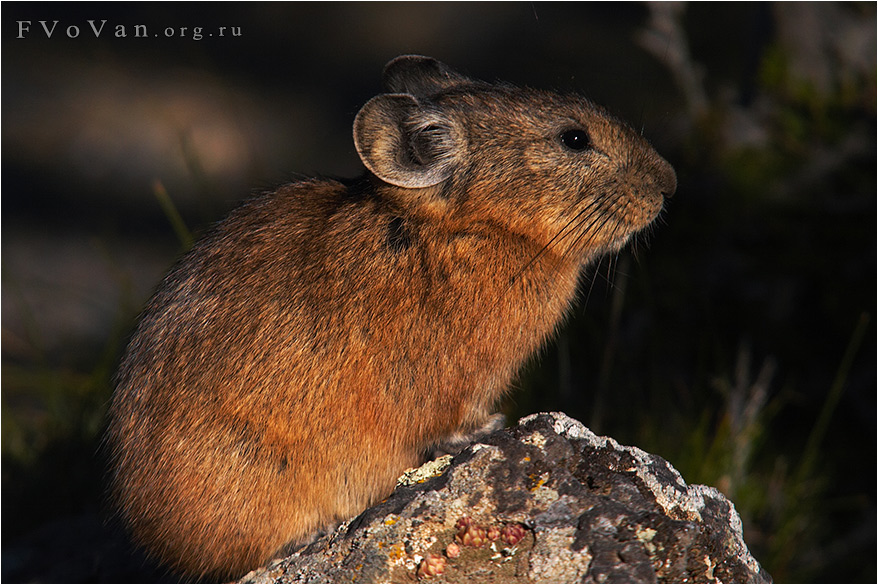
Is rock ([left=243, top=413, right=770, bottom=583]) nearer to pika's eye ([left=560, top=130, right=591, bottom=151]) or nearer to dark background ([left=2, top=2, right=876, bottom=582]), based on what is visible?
dark background ([left=2, top=2, right=876, bottom=582])

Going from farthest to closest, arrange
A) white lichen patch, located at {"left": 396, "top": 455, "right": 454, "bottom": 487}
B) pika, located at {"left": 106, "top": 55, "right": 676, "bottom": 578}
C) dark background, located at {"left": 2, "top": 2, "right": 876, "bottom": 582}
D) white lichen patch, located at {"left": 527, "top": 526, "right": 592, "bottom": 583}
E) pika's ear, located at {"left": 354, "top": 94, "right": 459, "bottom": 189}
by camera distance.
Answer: dark background, located at {"left": 2, "top": 2, "right": 876, "bottom": 582} → pika's ear, located at {"left": 354, "top": 94, "right": 459, "bottom": 189} → pika, located at {"left": 106, "top": 55, "right": 676, "bottom": 578} → white lichen patch, located at {"left": 396, "top": 455, "right": 454, "bottom": 487} → white lichen patch, located at {"left": 527, "top": 526, "right": 592, "bottom": 583}

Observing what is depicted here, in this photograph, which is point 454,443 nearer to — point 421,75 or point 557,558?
point 557,558

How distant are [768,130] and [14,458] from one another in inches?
254

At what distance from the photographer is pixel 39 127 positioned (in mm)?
13188

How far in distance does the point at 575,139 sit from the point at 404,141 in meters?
0.91

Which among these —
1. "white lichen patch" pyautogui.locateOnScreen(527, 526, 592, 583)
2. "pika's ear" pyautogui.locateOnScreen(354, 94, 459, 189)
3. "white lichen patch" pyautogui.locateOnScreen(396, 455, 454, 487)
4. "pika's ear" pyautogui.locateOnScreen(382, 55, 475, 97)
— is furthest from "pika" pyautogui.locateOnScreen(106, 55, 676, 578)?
"white lichen patch" pyautogui.locateOnScreen(527, 526, 592, 583)

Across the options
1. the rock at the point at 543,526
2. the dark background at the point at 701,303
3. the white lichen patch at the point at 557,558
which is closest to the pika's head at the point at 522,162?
the dark background at the point at 701,303

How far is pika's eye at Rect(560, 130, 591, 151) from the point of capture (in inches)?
183

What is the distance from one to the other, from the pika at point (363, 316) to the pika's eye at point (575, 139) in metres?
0.01

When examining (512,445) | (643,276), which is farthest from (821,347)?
(512,445)

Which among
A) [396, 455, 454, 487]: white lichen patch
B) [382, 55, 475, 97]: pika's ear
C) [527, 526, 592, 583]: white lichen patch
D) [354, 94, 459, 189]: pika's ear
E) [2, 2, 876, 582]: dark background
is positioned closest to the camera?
[527, 526, 592, 583]: white lichen patch

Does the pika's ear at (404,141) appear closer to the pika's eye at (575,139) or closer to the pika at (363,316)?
the pika at (363,316)

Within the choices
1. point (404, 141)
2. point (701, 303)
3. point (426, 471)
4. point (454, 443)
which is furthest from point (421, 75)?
point (701, 303)

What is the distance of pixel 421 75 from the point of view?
17.1ft
